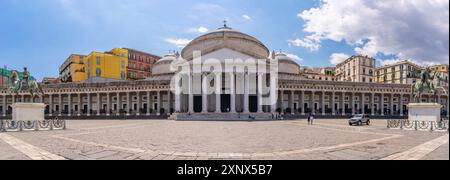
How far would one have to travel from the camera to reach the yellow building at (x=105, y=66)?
231 ft

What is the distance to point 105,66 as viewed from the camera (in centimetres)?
7219

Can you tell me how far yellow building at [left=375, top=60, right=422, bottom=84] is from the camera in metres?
84.6

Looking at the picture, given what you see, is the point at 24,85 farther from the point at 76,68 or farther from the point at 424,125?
the point at 76,68

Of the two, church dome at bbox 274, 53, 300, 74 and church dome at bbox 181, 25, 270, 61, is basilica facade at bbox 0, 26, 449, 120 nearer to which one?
church dome at bbox 181, 25, 270, 61

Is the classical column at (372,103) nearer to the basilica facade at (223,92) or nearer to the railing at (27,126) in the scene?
the basilica facade at (223,92)

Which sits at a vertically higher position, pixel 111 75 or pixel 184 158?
pixel 111 75

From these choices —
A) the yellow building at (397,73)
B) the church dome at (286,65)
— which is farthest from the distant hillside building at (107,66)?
the yellow building at (397,73)

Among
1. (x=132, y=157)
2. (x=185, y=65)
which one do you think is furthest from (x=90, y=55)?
(x=132, y=157)

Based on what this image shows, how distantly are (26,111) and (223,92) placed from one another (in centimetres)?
3486

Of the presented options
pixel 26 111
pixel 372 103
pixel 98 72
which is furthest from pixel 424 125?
pixel 98 72

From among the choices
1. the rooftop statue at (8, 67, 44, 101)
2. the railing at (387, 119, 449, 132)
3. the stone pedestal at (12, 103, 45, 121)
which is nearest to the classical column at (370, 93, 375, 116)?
the railing at (387, 119, 449, 132)

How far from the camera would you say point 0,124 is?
19328 mm

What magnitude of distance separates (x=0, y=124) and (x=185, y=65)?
111ft
